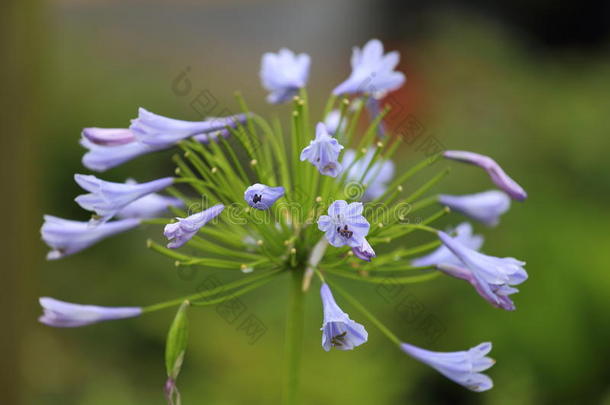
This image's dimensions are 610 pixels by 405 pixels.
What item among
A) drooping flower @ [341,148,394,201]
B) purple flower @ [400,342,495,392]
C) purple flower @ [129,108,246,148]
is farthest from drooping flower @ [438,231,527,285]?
purple flower @ [129,108,246,148]

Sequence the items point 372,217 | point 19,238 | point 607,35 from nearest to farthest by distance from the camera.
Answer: point 372,217
point 19,238
point 607,35

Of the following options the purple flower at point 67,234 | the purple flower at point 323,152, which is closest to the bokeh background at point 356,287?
the purple flower at point 67,234

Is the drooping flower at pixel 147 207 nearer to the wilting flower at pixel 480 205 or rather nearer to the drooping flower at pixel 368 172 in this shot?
the drooping flower at pixel 368 172

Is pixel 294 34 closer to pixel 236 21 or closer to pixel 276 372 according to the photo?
pixel 236 21

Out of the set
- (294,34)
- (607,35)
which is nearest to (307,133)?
(607,35)

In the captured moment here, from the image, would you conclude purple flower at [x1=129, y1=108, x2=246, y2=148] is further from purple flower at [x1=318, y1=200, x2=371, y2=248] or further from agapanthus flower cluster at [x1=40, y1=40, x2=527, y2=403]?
purple flower at [x1=318, y1=200, x2=371, y2=248]

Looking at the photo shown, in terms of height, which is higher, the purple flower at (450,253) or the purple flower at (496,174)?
the purple flower at (496,174)

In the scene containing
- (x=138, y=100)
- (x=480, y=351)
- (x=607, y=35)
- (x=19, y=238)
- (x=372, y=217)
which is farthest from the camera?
(x=607, y=35)
